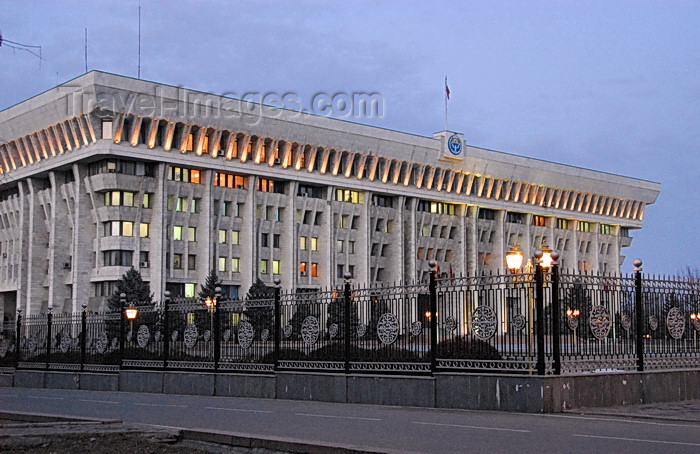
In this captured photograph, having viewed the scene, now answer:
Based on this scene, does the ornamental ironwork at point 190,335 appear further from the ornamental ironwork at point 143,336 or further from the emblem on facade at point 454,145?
the emblem on facade at point 454,145

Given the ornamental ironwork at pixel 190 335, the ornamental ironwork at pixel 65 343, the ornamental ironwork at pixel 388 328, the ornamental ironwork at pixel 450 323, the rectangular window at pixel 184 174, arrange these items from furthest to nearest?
the rectangular window at pixel 184 174
the ornamental ironwork at pixel 65 343
the ornamental ironwork at pixel 190 335
the ornamental ironwork at pixel 388 328
the ornamental ironwork at pixel 450 323

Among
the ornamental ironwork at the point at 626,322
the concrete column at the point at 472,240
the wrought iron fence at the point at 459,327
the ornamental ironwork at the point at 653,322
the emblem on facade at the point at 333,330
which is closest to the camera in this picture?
the wrought iron fence at the point at 459,327

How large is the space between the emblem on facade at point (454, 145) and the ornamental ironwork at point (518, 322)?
72.3 metres

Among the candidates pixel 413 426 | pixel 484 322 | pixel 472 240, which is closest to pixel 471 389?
pixel 484 322

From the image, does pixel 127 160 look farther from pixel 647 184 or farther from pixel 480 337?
pixel 647 184

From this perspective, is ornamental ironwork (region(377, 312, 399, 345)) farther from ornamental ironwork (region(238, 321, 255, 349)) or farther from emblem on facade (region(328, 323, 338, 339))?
ornamental ironwork (region(238, 321, 255, 349))

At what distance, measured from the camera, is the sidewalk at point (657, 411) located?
50.9ft

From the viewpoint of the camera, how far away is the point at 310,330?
73.5 ft

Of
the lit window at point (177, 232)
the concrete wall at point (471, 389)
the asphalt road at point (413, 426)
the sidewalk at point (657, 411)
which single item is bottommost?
the asphalt road at point (413, 426)

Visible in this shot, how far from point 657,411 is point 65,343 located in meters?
22.0

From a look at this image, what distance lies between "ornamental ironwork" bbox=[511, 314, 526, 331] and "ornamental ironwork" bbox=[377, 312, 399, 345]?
327 centimetres

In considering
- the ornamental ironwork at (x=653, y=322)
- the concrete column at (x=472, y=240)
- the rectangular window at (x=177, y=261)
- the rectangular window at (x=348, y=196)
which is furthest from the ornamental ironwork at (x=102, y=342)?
the concrete column at (x=472, y=240)

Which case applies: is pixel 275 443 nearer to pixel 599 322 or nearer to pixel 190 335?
pixel 599 322

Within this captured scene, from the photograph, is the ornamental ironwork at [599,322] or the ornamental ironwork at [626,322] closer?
the ornamental ironwork at [599,322]
